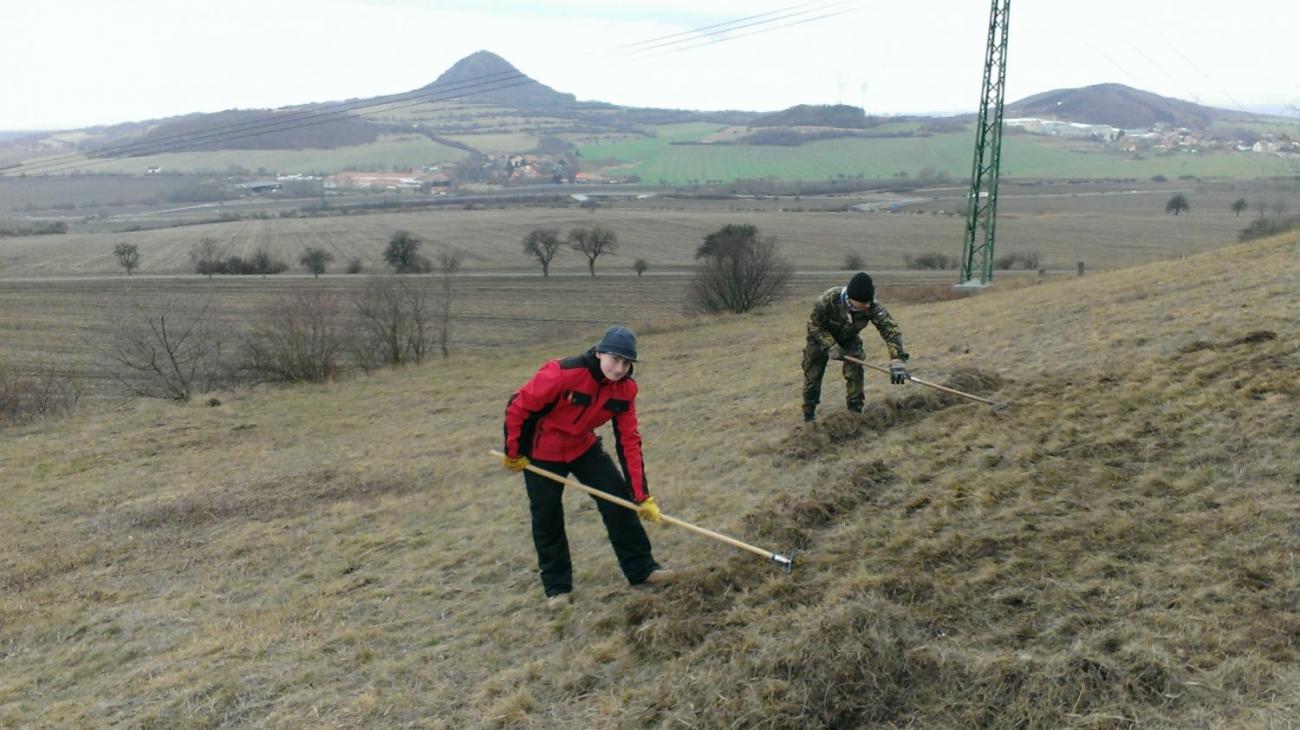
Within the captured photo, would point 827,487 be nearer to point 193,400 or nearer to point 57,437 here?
point 57,437

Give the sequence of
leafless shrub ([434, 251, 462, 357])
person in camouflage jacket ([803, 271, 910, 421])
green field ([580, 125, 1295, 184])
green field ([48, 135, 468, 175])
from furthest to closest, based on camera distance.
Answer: green field ([48, 135, 468, 175]) < green field ([580, 125, 1295, 184]) < leafless shrub ([434, 251, 462, 357]) < person in camouflage jacket ([803, 271, 910, 421])

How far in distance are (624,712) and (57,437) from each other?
1950 cm

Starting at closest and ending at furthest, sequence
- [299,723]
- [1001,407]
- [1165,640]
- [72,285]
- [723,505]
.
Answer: [1165,640]
[299,723]
[723,505]
[1001,407]
[72,285]

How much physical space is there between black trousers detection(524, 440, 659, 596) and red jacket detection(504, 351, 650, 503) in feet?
0.38

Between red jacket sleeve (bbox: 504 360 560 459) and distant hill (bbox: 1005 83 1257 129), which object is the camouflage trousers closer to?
red jacket sleeve (bbox: 504 360 560 459)

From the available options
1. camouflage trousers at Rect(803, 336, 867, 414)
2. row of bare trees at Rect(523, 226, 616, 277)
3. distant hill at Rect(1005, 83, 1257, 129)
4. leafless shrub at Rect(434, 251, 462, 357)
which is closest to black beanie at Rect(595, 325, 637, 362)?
camouflage trousers at Rect(803, 336, 867, 414)

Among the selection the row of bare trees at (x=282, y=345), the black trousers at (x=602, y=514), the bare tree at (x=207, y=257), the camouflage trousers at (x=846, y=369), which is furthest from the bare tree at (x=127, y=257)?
the black trousers at (x=602, y=514)

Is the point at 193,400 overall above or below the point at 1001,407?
below

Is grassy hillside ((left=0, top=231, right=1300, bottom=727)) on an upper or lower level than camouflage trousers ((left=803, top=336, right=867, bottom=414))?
lower

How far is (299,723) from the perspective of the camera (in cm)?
528

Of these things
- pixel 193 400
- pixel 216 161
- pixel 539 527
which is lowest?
pixel 193 400

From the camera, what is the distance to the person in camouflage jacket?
935 cm

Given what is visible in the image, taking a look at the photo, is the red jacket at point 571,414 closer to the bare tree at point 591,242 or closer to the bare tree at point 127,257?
the bare tree at point 591,242

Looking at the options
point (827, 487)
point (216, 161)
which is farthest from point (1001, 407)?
point (216, 161)
